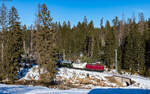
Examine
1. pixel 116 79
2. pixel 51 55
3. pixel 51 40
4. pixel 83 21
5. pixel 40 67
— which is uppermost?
pixel 83 21

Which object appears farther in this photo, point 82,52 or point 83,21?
point 83,21

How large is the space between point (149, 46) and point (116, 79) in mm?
18756

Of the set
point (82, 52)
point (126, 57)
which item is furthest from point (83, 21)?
point (126, 57)

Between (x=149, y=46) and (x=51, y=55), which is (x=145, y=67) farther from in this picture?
(x=51, y=55)

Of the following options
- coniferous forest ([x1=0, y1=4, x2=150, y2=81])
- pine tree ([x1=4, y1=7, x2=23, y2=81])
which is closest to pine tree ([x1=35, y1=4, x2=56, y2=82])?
coniferous forest ([x1=0, y1=4, x2=150, y2=81])

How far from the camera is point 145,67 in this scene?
39219 millimetres

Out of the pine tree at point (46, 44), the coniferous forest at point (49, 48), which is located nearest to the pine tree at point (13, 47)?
the coniferous forest at point (49, 48)

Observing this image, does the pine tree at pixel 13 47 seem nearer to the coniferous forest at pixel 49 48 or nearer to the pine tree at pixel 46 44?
the coniferous forest at pixel 49 48

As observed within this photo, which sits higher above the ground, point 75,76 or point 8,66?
point 8,66

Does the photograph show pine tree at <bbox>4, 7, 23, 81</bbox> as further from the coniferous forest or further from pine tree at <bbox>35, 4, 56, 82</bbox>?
pine tree at <bbox>35, 4, 56, 82</bbox>

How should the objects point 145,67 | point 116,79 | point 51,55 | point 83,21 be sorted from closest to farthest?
point 51,55 < point 116,79 < point 145,67 < point 83,21

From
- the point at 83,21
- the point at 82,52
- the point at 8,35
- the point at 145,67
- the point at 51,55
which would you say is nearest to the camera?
the point at 51,55

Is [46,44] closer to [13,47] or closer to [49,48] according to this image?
[49,48]

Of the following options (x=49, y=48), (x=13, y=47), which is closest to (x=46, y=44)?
(x=49, y=48)
